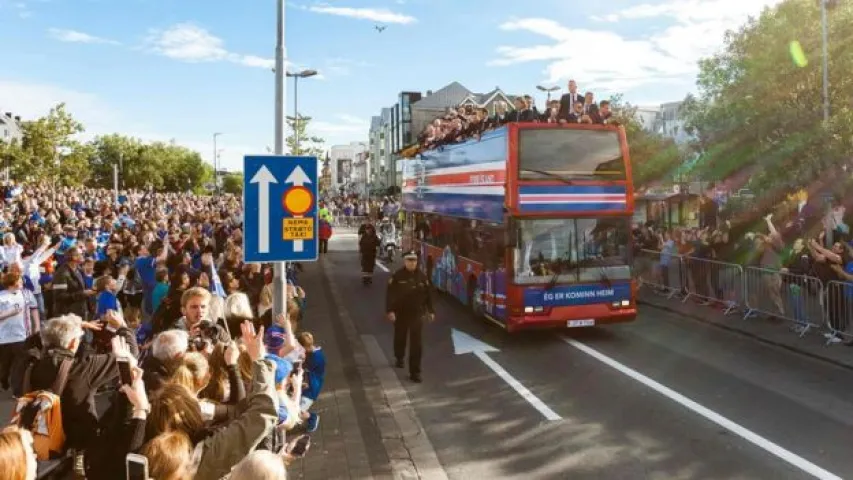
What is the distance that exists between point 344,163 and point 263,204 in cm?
15302

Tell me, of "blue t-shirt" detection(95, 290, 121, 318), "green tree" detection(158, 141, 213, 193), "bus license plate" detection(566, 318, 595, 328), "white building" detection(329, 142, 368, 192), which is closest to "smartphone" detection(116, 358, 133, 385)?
"blue t-shirt" detection(95, 290, 121, 318)

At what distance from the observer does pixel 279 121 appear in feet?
23.4

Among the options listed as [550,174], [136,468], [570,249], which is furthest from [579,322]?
[136,468]

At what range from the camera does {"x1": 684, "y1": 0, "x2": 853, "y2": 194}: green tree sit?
2178cm

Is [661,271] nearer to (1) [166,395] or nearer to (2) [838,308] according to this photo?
(2) [838,308]

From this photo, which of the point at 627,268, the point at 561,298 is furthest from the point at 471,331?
the point at 627,268

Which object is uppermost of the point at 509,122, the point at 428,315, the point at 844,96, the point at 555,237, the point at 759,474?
the point at 844,96

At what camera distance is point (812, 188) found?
71.2 feet

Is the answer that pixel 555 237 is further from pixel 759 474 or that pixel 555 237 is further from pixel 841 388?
pixel 759 474

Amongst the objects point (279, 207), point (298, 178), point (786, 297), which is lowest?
point (786, 297)

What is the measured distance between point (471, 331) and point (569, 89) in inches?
193

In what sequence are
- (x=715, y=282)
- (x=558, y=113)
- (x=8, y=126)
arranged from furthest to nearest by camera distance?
(x=8, y=126) < (x=715, y=282) < (x=558, y=113)

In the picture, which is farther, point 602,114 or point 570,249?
point 602,114

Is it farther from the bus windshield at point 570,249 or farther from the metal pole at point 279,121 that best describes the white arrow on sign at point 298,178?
the bus windshield at point 570,249
